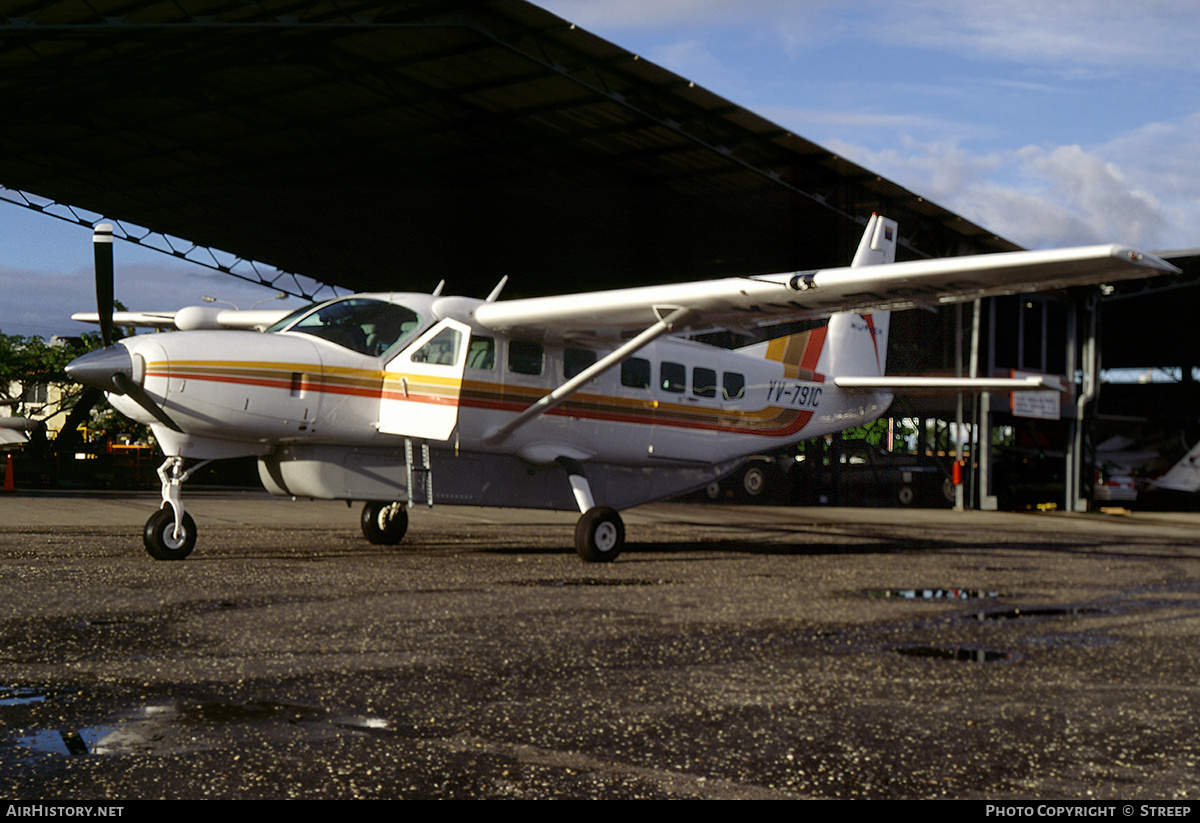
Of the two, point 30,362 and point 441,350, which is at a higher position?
point 30,362

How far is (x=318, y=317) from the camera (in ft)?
35.2

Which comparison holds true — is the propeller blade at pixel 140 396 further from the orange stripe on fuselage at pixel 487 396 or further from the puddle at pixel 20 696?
the puddle at pixel 20 696

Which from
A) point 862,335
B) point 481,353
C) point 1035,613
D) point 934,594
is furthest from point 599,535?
point 862,335

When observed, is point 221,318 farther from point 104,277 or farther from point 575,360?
point 575,360

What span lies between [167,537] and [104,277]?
3.54 m

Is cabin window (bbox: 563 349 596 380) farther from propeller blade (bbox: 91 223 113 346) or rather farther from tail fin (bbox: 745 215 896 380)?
propeller blade (bbox: 91 223 113 346)

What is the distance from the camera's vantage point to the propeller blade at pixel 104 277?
10789mm

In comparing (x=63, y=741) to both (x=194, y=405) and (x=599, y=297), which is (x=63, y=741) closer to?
(x=194, y=405)

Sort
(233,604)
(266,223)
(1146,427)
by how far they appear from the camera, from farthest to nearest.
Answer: (1146,427)
(266,223)
(233,604)

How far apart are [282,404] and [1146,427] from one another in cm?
3730

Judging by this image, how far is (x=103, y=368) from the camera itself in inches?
349

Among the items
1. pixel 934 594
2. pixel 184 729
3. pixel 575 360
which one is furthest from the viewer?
pixel 575 360

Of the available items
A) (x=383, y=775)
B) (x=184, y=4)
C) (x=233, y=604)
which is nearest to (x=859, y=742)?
(x=383, y=775)

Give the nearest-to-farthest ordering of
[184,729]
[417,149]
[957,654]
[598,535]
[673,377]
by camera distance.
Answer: [184,729], [957,654], [598,535], [673,377], [417,149]
